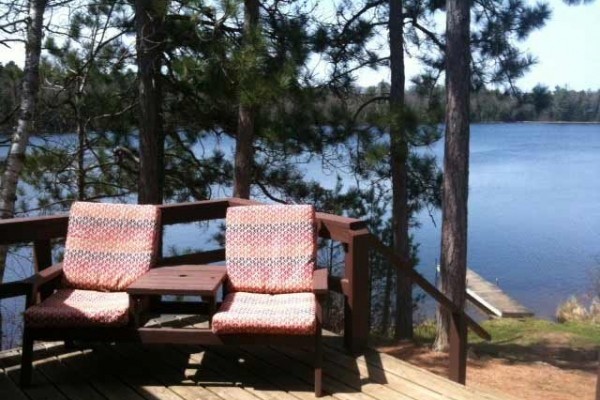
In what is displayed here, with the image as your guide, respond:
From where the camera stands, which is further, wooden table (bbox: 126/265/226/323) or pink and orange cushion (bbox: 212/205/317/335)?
pink and orange cushion (bbox: 212/205/317/335)

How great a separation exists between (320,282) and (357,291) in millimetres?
316

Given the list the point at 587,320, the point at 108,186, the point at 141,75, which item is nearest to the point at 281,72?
the point at 141,75

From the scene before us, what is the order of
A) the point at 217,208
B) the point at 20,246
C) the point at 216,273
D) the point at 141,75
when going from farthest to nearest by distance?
the point at 20,246 < the point at 141,75 < the point at 217,208 < the point at 216,273

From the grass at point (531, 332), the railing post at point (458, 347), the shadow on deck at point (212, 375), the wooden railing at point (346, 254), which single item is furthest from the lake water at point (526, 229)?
the shadow on deck at point (212, 375)

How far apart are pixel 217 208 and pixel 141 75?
3.70 meters

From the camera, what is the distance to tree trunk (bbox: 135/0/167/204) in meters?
6.92

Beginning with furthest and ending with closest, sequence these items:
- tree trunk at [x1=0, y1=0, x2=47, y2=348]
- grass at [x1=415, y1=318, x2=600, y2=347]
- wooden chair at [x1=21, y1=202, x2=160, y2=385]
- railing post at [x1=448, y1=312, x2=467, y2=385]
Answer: grass at [x1=415, y1=318, x2=600, y2=347]
tree trunk at [x1=0, y1=0, x2=47, y2=348]
railing post at [x1=448, y1=312, x2=467, y2=385]
wooden chair at [x1=21, y1=202, x2=160, y2=385]

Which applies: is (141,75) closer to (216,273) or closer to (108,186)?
(108,186)

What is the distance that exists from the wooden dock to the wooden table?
12841 millimetres

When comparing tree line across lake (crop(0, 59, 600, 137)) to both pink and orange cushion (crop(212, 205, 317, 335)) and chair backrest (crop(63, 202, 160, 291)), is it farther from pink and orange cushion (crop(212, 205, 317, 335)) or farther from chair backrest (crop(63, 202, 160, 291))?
pink and orange cushion (crop(212, 205, 317, 335))

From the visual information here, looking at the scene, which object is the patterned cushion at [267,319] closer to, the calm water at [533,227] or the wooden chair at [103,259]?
the wooden chair at [103,259]

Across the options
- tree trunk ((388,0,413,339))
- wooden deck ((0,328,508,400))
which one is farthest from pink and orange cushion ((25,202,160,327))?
tree trunk ((388,0,413,339))

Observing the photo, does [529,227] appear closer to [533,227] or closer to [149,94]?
[533,227]

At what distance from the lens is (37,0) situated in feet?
18.8
